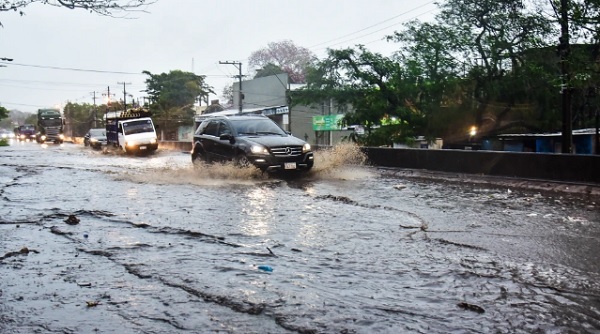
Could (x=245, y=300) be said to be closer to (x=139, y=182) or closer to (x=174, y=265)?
(x=174, y=265)

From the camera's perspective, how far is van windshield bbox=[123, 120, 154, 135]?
32281 mm

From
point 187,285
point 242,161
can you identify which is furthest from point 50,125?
point 187,285

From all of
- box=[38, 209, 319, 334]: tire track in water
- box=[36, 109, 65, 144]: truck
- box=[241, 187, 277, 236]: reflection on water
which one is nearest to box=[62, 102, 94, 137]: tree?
box=[36, 109, 65, 144]: truck

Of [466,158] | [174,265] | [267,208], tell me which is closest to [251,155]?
[267,208]

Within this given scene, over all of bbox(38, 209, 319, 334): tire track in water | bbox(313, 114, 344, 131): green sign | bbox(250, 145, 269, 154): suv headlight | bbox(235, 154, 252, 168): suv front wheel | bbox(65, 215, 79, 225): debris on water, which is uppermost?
bbox(313, 114, 344, 131): green sign

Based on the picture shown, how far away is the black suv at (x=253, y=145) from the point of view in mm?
13367

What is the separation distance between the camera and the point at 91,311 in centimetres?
390

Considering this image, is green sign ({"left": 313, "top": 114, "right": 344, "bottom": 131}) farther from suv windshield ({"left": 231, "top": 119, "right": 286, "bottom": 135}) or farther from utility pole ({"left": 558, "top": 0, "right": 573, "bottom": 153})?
suv windshield ({"left": 231, "top": 119, "right": 286, "bottom": 135})

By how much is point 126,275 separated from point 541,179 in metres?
11.5

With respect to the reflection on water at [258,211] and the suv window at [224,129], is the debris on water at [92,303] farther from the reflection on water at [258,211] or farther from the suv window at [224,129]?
the suv window at [224,129]

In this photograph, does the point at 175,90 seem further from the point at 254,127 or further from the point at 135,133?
the point at 254,127

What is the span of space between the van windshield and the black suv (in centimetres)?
1753

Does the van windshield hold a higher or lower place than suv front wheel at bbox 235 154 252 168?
higher

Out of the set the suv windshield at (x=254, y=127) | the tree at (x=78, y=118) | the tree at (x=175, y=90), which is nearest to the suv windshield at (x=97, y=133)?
the tree at (x=175, y=90)
